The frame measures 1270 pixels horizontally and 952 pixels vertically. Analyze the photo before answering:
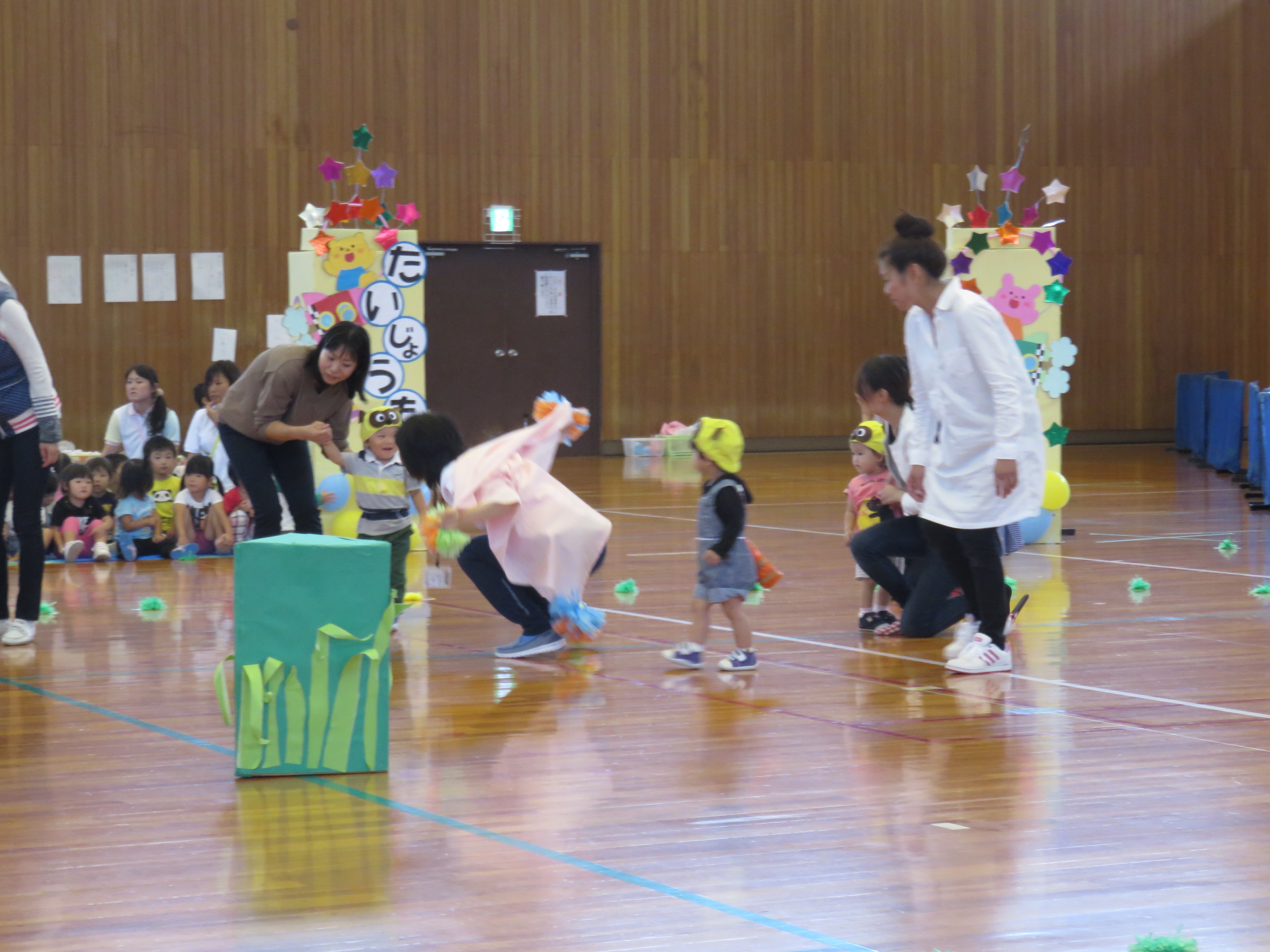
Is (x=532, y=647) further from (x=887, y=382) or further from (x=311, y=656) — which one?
(x=311, y=656)

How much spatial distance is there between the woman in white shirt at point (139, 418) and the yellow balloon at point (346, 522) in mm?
1816

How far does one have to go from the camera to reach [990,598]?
17.9ft

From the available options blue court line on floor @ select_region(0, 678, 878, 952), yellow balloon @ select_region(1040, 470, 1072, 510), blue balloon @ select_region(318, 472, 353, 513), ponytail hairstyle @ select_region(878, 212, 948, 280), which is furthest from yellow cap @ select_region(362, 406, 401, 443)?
yellow balloon @ select_region(1040, 470, 1072, 510)

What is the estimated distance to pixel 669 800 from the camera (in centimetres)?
385

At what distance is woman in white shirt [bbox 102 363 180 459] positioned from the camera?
10.2m

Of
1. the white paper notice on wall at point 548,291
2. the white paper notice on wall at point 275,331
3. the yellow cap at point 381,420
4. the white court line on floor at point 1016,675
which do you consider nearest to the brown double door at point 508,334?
the white paper notice on wall at point 548,291

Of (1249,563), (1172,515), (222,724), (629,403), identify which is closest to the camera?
(222,724)

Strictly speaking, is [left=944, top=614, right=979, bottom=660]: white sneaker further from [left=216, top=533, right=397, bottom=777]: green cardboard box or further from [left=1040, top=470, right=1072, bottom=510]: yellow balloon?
[left=1040, top=470, right=1072, bottom=510]: yellow balloon

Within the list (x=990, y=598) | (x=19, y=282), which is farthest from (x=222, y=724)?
(x=19, y=282)

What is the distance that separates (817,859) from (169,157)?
45.7 ft

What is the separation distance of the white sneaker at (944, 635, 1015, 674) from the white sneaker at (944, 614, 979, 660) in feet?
0.13

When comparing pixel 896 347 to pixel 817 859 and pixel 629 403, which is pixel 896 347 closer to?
pixel 629 403

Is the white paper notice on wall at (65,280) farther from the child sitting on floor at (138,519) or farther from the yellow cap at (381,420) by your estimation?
the yellow cap at (381,420)

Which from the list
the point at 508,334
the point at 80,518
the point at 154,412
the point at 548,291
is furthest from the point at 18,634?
the point at 548,291
